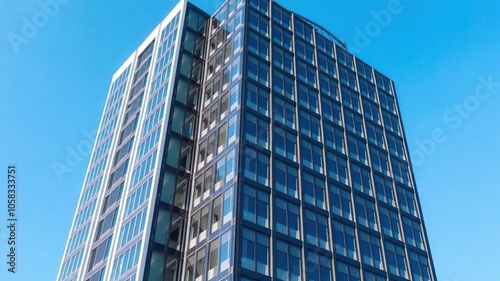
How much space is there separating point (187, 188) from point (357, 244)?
16.1 meters

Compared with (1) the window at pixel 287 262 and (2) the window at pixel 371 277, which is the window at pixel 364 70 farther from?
(1) the window at pixel 287 262

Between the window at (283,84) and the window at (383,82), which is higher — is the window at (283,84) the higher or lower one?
the lower one

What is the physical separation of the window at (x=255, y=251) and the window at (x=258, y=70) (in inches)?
697

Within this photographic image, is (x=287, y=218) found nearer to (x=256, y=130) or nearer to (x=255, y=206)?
(x=255, y=206)

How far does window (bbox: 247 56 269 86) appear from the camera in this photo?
51.7m

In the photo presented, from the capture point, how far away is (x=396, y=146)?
206 ft

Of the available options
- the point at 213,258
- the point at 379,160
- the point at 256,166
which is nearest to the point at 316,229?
the point at 256,166

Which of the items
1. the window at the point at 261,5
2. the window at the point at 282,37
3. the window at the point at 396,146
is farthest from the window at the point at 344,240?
the window at the point at 261,5

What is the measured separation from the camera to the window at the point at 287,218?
4202cm

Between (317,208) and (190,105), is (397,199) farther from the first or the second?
(190,105)

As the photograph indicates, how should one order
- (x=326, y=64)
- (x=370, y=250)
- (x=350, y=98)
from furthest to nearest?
(x=326, y=64) < (x=350, y=98) < (x=370, y=250)

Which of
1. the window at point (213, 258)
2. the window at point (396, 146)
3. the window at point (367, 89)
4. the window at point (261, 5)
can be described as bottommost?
the window at point (213, 258)

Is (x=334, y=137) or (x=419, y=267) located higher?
(x=334, y=137)

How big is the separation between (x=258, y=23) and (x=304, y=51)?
6.90m
